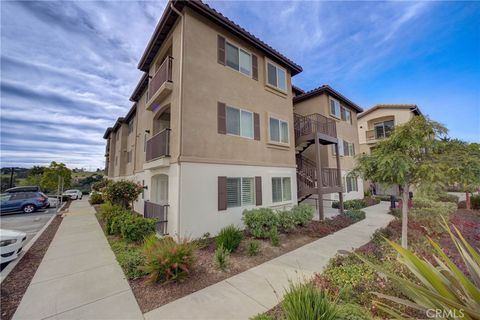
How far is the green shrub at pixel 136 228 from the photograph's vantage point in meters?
7.75

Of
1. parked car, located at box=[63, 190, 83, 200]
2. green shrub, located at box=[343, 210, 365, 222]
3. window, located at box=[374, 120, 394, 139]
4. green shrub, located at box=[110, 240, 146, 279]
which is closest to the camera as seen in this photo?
green shrub, located at box=[110, 240, 146, 279]

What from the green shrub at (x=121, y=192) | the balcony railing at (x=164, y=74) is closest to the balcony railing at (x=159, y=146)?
the green shrub at (x=121, y=192)

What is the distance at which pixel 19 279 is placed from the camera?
5250 millimetres

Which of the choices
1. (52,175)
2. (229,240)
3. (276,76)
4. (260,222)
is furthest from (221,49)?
(52,175)

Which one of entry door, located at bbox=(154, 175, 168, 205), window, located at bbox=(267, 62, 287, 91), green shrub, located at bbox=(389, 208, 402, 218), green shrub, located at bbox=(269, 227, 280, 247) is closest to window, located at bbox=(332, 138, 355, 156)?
green shrub, located at bbox=(389, 208, 402, 218)

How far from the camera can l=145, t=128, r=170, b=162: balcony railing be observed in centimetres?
859

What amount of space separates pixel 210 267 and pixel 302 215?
518 centimetres

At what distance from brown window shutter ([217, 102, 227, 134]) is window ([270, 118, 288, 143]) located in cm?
324

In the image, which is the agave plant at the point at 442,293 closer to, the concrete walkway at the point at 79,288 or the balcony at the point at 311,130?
the concrete walkway at the point at 79,288

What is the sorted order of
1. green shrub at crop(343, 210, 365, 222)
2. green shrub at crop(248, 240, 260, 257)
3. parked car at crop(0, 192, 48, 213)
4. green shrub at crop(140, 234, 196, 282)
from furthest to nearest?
parked car at crop(0, 192, 48, 213), green shrub at crop(343, 210, 365, 222), green shrub at crop(248, 240, 260, 257), green shrub at crop(140, 234, 196, 282)

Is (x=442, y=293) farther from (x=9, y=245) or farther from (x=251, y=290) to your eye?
(x=9, y=245)

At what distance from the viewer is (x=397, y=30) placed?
9.49 meters

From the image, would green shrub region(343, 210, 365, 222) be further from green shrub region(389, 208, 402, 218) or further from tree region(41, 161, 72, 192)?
tree region(41, 161, 72, 192)

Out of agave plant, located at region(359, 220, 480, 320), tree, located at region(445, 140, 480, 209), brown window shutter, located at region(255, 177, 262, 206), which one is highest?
tree, located at region(445, 140, 480, 209)
